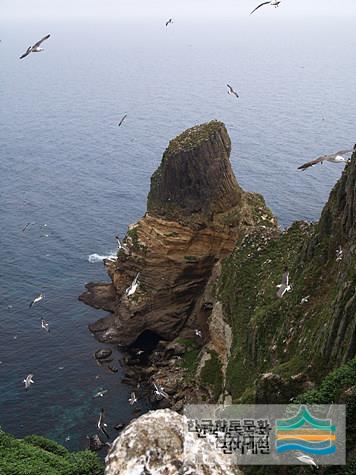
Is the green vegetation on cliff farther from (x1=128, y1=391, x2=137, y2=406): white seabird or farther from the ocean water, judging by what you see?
(x1=128, y1=391, x2=137, y2=406): white seabird

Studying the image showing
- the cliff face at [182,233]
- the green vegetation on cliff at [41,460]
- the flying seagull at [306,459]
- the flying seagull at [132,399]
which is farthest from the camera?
the cliff face at [182,233]

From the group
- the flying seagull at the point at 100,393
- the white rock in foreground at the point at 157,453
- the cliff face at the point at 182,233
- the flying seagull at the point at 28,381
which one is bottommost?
the flying seagull at the point at 100,393

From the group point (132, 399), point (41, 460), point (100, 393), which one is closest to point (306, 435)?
point (41, 460)

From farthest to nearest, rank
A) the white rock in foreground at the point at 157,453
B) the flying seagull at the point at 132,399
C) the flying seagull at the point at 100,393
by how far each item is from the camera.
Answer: the flying seagull at the point at 100,393 → the flying seagull at the point at 132,399 → the white rock in foreground at the point at 157,453

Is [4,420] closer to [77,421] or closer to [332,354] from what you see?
[77,421]

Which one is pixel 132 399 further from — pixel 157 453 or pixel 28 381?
pixel 157 453

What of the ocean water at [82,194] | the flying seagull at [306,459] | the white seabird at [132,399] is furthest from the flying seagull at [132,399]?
the flying seagull at [306,459]

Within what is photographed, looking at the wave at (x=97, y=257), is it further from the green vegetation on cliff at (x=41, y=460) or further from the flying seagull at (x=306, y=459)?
the flying seagull at (x=306, y=459)
